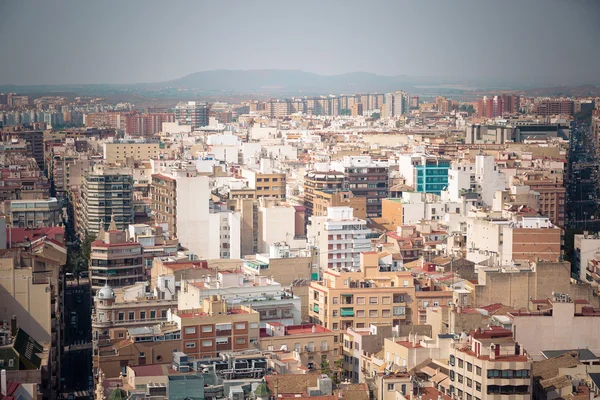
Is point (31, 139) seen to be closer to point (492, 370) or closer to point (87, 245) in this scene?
point (87, 245)

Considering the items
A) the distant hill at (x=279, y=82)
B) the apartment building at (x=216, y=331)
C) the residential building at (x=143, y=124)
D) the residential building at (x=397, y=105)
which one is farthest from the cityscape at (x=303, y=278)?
the distant hill at (x=279, y=82)

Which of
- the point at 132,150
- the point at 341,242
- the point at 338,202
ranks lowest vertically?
the point at 341,242

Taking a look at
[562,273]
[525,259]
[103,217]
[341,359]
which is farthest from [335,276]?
[103,217]

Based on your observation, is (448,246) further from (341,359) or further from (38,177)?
(38,177)

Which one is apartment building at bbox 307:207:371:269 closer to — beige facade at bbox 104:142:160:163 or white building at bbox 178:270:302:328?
white building at bbox 178:270:302:328

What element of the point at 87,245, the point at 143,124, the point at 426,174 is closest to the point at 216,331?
the point at 87,245

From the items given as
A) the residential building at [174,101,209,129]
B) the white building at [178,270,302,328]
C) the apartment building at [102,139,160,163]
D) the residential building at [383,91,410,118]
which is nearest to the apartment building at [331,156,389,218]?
the apartment building at [102,139,160,163]
